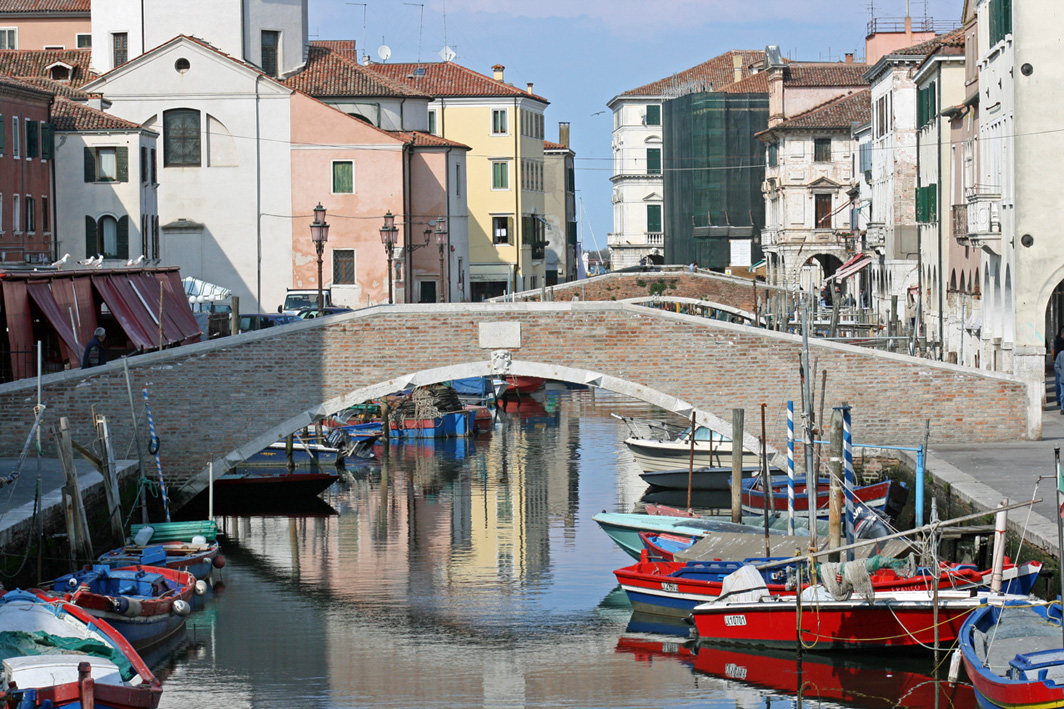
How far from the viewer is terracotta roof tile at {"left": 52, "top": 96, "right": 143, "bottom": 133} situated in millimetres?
33656

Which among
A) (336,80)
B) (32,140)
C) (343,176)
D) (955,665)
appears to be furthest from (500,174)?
(955,665)

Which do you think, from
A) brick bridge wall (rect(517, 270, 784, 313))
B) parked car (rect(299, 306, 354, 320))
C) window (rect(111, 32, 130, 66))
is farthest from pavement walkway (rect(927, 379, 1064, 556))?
window (rect(111, 32, 130, 66))

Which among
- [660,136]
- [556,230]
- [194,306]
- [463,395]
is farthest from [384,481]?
[660,136]

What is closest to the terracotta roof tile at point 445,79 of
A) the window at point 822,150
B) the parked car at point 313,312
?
the window at point 822,150

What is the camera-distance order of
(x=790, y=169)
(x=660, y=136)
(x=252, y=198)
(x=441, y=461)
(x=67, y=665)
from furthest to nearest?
(x=660, y=136), (x=790, y=169), (x=252, y=198), (x=441, y=461), (x=67, y=665)

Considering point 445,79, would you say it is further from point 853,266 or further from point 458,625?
point 458,625

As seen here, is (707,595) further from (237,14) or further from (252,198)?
(237,14)

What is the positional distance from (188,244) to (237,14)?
18.9ft

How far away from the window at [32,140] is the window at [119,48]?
696 cm

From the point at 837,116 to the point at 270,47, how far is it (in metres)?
16.6

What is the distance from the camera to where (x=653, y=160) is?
220ft

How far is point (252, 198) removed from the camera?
3712 cm

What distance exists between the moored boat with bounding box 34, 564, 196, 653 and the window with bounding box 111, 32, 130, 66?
2578 centimetres

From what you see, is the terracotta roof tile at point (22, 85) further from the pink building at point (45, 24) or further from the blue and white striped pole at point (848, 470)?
the blue and white striped pole at point (848, 470)
